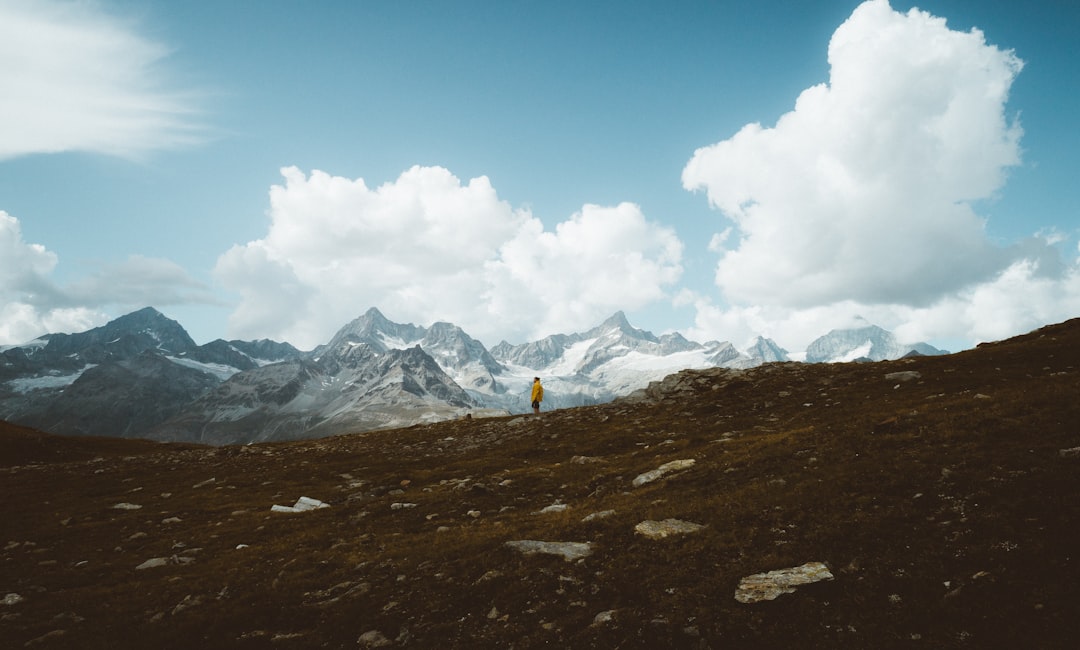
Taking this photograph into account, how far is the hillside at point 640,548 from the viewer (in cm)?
1029

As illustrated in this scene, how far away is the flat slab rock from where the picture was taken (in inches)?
436

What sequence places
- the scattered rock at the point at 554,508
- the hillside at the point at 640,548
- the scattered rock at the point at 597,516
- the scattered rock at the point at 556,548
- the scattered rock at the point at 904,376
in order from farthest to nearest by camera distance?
the scattered rock at the point at 904,376 < the scattered rock at the point at 554,508 < the scattered rock at the point at 597,516 < the scattered rock at the point at 556,548 < the hillside at the point at 640,548

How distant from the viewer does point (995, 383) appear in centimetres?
3203

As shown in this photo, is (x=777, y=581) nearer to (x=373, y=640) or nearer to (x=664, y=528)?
(x=664, y=528)

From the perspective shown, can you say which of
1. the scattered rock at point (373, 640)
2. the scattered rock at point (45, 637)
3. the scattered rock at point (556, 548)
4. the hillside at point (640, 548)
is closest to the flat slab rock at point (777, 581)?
the hillside at point (640, 548)

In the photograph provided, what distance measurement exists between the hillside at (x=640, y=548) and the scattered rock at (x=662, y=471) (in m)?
0.11

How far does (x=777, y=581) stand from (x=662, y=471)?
43.2 ft

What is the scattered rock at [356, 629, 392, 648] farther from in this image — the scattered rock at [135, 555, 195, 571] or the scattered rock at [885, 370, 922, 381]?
the scattered rock at [885, 370, 922, 381]

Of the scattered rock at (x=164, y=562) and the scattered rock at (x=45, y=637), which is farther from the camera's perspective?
the scattered rock at (x=164, y=562)

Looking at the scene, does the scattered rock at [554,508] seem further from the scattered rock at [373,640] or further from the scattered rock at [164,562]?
→ the scattered rock at [164,562]

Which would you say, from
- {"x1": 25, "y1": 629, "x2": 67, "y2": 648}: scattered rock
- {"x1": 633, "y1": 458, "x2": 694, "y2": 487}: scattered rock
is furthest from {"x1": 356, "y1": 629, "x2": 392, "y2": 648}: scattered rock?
{"x1": 633, "y1": 458, "x2": 694, "y2": 487}: scattered rock

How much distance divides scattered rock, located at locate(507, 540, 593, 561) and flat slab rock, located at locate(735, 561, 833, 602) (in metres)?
4.96

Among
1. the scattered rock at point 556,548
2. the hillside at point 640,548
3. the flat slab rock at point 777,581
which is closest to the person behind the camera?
the hillside at point 640,548

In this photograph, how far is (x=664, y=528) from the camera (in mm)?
15859
